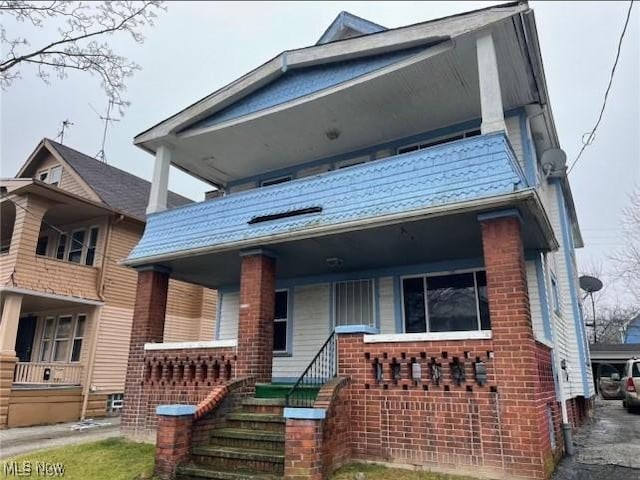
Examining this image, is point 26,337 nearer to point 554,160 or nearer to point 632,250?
point 554,160

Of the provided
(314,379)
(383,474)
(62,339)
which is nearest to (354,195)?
(314,379)

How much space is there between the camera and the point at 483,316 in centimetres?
878

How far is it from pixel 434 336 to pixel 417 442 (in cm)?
145

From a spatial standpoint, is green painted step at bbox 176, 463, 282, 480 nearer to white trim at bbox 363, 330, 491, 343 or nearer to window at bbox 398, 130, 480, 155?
white trim at bbox 363, 330, 491, 343

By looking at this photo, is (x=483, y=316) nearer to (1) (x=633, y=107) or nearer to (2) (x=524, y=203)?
(2) (x=524, y=203)

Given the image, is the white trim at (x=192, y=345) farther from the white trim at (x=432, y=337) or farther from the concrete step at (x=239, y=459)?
the white trim at (x=432, y=337)

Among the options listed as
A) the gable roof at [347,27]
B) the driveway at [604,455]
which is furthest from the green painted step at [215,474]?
the gable roof at [347,27]

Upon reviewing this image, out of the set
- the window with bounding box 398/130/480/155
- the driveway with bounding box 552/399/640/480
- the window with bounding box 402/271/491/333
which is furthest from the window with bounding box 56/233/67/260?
the driveway with bounding box 552/399/640/480

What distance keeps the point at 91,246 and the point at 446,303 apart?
13.1 metres

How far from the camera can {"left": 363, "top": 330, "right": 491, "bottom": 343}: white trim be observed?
6.25 m

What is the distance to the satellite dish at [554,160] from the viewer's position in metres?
9.46

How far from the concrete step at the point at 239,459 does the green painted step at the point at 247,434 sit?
0.54ft

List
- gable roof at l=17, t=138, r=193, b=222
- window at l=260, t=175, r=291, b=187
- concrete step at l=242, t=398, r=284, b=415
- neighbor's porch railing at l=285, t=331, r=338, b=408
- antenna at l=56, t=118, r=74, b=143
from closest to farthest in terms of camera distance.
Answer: neighbor's porch railing at l=285, t=331, r=338, b=408 → concrete step at l=242, t=398, r=284, b=415 → antenna at l=56, t=118, r=74, b=143 → window at l=260, t=175, r=291, b=187 → gable roof at l=17, t=138, r=193, b=222

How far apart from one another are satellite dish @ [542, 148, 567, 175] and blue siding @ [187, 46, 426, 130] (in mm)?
3711
